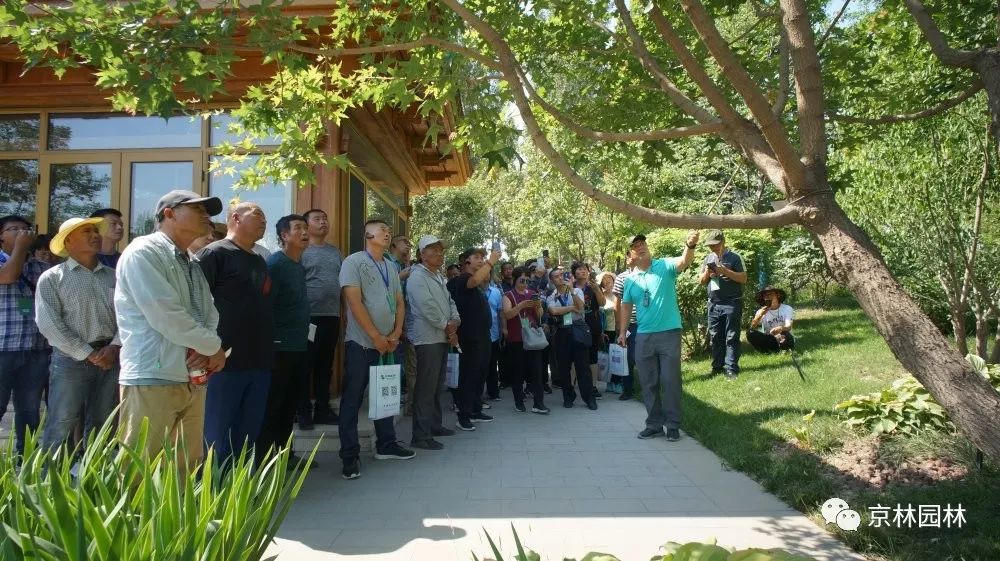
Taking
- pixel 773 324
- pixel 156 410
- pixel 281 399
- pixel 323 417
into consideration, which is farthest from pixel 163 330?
pixel 773 324

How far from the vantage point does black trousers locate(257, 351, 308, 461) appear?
4983mm

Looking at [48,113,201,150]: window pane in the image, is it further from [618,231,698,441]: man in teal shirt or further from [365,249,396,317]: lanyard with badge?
[618,231,698,441]: man in teal shirt

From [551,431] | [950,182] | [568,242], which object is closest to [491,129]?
[551,431]

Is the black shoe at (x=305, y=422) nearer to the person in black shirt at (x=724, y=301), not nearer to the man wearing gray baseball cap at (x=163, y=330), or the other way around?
the man wearing gray baseball cap at (x=163, y=330)

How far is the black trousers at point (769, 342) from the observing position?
34.3 feet

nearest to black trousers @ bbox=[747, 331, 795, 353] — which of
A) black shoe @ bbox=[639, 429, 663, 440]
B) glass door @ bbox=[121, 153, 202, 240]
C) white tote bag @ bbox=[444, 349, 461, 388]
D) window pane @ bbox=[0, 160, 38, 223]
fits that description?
black shoe @ bbox=[639, 429, 663, 440]

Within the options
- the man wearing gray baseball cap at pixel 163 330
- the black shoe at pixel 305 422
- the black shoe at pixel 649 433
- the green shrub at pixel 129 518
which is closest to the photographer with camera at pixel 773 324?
the black shoe at pixel 649 433

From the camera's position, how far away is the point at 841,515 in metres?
4.00

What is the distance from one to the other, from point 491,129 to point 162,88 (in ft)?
6.46

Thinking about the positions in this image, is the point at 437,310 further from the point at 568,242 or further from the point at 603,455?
the point at 568,242

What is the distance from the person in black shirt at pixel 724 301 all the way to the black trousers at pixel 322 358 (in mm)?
5444

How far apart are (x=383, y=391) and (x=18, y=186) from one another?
4.92 m

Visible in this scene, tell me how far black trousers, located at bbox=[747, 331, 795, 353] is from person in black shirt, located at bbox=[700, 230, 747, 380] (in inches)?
44.5

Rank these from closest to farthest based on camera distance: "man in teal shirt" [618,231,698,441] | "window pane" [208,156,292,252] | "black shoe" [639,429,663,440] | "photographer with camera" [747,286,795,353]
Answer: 1. "man in teal shirt" [618,231,698,441]
2. "black shoe" [639,429,663,440]
3. "window pane" [208,156,292,252]
4. "photographer with camera" [747,286,795,353]
